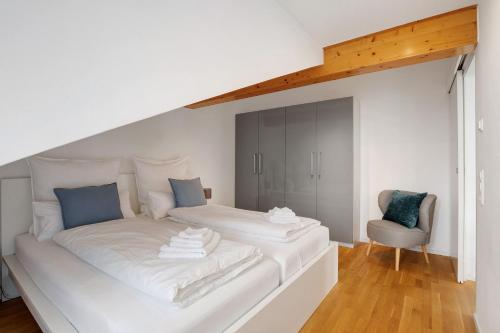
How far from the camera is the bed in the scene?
3.78 ft

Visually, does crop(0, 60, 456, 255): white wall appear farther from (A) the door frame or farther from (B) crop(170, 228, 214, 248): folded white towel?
(B) crop(170, 228, 214, 248): folded white towel

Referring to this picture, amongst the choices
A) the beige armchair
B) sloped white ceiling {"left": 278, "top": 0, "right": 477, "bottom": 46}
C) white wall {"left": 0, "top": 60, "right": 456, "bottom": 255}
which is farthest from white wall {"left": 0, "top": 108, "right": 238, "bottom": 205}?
the beige armchair

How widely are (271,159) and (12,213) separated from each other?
3.13 meters

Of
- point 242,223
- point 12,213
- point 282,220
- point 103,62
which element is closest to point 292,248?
point 282,220

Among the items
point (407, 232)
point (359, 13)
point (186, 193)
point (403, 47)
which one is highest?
point (359, 13)

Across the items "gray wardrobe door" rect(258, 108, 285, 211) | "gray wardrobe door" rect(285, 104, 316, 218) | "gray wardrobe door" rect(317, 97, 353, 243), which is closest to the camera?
"gray wardrobe door" rect(317, 97, 353, 243)

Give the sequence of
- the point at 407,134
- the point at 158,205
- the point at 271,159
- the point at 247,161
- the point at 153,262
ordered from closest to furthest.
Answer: the point at 153,262 < the point at 158,205 < the point at 407,134 < the point at 271,159 < the point at 247,161

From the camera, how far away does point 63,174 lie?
240 centimetres

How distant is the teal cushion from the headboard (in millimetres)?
3732

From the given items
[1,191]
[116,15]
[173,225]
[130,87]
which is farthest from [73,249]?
[116,15]

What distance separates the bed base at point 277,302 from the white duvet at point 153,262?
238mm

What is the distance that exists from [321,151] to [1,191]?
11.4 feet

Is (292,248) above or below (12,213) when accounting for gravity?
below

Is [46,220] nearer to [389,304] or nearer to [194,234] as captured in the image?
[194,234]
